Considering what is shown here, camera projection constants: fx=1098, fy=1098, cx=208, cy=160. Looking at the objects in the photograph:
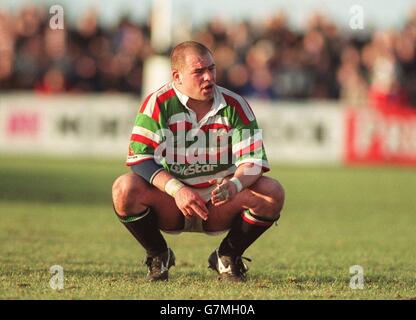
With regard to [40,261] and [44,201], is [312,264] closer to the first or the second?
[40,261]

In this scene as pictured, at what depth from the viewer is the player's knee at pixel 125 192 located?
7.17 meters

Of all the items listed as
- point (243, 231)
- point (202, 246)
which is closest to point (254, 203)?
point (243, 231)

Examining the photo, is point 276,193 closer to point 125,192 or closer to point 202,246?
point 125,192

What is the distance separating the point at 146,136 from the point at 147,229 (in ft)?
2.23

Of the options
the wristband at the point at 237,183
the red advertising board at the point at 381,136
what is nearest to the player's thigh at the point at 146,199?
the wristband at the point at 237,183

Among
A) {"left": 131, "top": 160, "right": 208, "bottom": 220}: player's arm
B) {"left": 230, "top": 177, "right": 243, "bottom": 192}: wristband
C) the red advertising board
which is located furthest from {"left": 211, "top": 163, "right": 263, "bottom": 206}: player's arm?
the red advertising board

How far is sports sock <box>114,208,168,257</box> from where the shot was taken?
289 inches

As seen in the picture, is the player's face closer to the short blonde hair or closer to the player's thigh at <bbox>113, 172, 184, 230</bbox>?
the short blonde hair

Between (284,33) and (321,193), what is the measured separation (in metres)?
8.77

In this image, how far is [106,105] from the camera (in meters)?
22.8

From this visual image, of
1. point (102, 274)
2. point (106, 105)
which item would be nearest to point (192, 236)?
point (102, 274)

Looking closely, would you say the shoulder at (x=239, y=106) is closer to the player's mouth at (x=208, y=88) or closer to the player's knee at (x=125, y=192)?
the player's mouth at (x=208, y=88)

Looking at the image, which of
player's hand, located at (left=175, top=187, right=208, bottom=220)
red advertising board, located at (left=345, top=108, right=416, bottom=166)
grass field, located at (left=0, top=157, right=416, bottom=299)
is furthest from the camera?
red advertising board, located at (left=345, top=108, right=416, bottom=166)

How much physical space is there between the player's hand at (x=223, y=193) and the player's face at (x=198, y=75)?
0.66 meters
